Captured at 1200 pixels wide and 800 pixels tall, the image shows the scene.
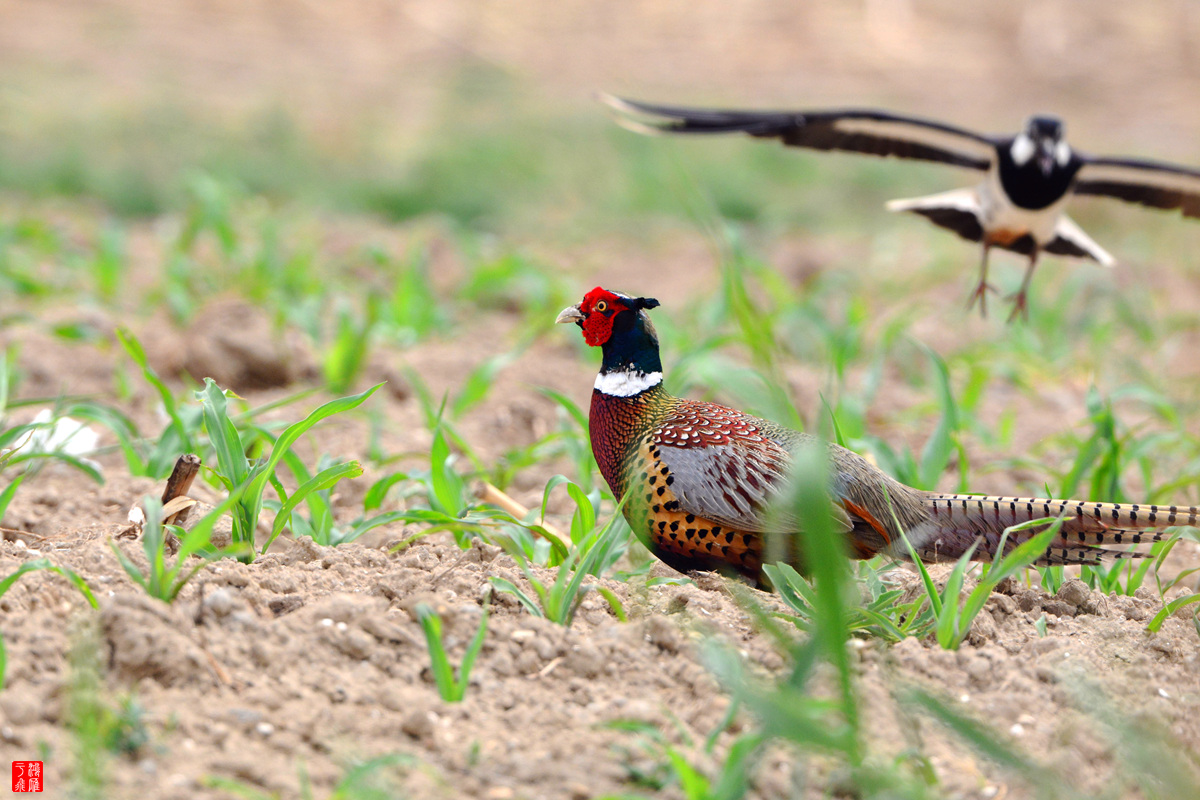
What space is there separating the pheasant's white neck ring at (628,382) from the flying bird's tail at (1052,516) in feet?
2.55

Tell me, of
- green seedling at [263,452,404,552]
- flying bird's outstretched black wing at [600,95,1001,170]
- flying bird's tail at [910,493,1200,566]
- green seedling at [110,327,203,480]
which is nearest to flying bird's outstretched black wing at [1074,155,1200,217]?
flying bird's outstretched black wing at [600,95,1001,170]

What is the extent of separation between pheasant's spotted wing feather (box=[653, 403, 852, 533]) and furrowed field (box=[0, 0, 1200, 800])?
5.0 inches

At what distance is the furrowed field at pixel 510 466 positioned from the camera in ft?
6.07

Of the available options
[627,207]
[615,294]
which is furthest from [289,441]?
[627,207]

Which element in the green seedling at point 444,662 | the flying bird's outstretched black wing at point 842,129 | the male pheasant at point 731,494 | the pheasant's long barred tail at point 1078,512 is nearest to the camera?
the green seedling at point 444,662

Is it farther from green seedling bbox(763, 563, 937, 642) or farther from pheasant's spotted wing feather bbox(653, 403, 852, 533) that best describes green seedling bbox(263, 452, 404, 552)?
green seedling bbox(763, 563, 937, 642)

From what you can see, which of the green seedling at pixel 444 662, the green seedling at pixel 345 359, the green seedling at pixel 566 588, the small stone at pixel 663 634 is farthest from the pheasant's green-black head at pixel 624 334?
the green seedling at pixel 345 359

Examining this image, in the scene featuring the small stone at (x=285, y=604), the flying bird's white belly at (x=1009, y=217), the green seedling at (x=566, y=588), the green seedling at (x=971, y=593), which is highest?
the flying bird's white belly at (x=1009, y=217)

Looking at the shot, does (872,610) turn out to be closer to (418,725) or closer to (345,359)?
(418,725)

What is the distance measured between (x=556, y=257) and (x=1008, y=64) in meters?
13.5

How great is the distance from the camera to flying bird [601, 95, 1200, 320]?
416cm

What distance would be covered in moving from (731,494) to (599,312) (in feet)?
2.00

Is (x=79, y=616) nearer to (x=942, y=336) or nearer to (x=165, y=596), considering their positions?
(x=165, y=596)

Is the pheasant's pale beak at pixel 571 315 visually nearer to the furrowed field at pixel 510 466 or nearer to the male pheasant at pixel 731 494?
the male pheasant at pixel 731 494
